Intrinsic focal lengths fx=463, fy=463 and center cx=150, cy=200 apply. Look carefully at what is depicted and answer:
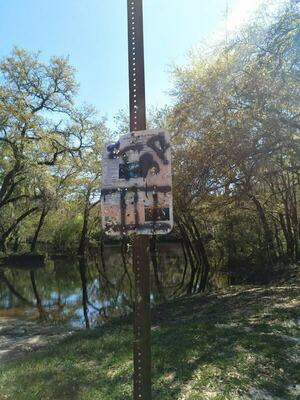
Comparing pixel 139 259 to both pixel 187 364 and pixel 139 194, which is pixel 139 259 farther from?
pixel 187 364

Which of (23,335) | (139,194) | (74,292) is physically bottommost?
(23,335)

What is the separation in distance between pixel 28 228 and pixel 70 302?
107 feet

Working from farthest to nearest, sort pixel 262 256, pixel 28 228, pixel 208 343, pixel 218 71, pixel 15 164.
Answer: pixel 28 228
pixel 262 256
pixel 15 164
pixel 218 71
pixel 208 343

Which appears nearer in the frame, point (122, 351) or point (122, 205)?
point (122, 205)

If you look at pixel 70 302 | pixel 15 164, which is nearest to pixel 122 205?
pixel 70 302

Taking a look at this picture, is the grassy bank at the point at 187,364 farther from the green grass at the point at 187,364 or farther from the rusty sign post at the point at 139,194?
the rusty sign post at the point at 139,194

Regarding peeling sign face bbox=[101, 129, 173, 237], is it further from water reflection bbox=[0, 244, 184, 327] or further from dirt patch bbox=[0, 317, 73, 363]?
water reflection bbox=[0, 244, 184, 327]

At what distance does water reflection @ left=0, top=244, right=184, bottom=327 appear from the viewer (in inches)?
645

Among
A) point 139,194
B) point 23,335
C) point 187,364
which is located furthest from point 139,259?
point 23,335

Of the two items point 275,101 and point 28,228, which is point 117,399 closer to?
point 275,101

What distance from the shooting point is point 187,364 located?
596 centimetres

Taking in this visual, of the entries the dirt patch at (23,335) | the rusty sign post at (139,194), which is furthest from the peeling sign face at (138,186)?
the dirt patch at (23,335)

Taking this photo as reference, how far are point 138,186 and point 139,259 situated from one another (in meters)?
0.46

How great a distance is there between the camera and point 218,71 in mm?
12570
